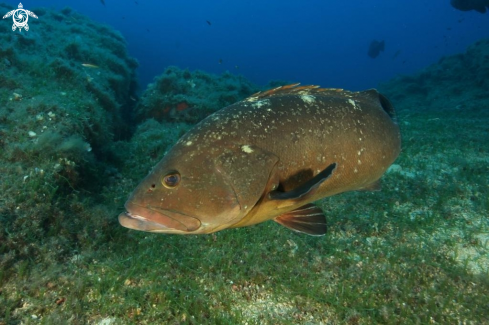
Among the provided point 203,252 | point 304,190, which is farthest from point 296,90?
point 203,252

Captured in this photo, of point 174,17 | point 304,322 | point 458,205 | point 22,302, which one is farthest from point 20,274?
point 174,17

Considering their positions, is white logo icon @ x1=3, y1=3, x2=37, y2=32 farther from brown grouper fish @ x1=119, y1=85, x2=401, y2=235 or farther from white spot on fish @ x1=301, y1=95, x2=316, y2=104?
white spot on fish @ x1=301, y1=95, x2=316, y2=104

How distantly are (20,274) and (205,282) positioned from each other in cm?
197

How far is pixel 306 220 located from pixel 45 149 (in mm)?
4140

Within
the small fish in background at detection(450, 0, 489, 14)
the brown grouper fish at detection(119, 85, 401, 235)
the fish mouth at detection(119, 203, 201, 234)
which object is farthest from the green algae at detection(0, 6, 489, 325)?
the small fish in background at detection(450, 0, 489, 14)

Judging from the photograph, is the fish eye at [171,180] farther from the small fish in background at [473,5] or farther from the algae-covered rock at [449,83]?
the small fish in background at [473,5]

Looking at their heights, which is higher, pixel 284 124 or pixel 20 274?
pixel 284 124

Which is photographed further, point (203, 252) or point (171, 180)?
point (203, 252)

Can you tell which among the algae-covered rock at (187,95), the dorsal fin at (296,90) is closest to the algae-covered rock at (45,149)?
the algae-covered rock at (187,95)

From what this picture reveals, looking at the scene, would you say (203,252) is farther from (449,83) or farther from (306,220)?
(449,83)

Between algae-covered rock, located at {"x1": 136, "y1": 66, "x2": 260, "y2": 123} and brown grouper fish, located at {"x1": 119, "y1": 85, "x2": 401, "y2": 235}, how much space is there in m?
7.23

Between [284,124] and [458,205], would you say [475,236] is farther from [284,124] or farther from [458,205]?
[284,124]

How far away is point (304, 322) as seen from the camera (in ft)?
9.87

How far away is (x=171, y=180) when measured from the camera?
2.43 meters
